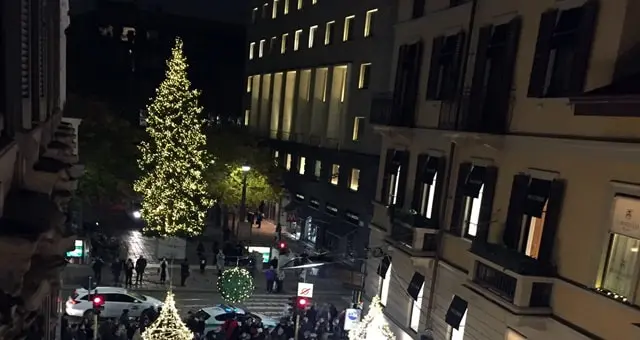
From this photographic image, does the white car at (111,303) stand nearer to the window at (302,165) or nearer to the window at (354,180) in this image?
the window at (354,180)

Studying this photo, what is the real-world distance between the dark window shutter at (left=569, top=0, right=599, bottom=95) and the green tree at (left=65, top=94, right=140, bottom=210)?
2447cm

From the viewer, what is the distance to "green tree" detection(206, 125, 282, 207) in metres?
36.5

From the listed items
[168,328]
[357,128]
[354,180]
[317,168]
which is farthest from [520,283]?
[317,168]

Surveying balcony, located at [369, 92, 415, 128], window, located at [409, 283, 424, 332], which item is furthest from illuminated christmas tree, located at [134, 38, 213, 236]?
window, located at [409, 283, 424, 332]

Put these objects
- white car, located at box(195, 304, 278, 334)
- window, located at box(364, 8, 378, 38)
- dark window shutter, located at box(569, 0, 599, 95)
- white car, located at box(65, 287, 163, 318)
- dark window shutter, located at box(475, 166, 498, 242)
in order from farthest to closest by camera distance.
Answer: window, located at box(364, 8, 378, 38) → white car, located at box(65, 287, 163, 318) → white car, located at box(195, 304, 278, 334) → dark window shutter, located at box(475, 166, 498, 242) → dark window shutter, located at box(569, 0, 599, 95)

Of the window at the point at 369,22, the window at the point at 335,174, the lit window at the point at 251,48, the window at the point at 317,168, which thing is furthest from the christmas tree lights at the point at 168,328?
the lit window at the point at 251,48

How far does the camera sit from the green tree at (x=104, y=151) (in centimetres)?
3052

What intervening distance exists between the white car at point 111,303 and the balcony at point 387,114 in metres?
10.7

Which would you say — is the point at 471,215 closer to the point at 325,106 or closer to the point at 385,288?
the point at 385,288

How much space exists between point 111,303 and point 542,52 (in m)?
17.5

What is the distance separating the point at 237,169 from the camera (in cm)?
3712

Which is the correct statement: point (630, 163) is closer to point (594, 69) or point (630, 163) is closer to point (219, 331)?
point (594, 69)

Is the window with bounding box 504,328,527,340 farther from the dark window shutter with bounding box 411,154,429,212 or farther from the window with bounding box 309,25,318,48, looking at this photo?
the window with bounding box 309,25,318,48

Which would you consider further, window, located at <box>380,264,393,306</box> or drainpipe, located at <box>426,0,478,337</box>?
window, located at <box>380,264,393,306</box>
